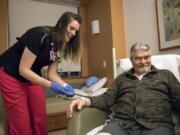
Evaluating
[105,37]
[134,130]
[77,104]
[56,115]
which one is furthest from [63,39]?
[105,37]

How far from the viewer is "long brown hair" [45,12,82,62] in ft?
5.62

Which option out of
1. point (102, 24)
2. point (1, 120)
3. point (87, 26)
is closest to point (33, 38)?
point (1, 120)

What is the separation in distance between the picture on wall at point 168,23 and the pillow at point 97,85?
801 mm

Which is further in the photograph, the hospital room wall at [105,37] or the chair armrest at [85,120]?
the hospital room wall at [105,37]

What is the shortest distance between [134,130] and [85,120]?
0.30 m

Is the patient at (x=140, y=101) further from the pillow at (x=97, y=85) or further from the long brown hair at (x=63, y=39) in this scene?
the pillow at (x=97, y=85)

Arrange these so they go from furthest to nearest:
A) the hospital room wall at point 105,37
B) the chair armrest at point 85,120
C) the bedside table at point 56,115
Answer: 1. the hospital room wall at point 105,37
2. the bedside table at point 56,115
3. the chair armrest at point 85,120

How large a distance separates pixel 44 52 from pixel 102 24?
77.7 inches

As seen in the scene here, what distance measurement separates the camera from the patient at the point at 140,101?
5.19 ft

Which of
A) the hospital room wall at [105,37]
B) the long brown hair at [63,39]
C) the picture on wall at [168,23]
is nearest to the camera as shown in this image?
the long brown hair at [63,39]

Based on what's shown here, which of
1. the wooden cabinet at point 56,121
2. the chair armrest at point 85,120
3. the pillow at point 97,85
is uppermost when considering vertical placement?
the pillow at point 97,85

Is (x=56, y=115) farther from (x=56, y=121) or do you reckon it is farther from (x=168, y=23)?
(x=168, y=23)

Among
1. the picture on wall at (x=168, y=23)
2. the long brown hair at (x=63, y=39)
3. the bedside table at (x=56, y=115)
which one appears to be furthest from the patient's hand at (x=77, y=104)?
the picture on wall at (x=168, y=23)

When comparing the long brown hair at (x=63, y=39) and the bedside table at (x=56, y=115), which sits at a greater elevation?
the long brown hair at (x=63, y=39)
